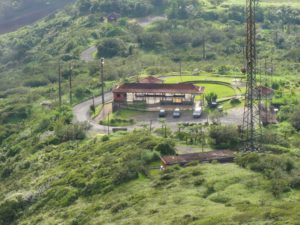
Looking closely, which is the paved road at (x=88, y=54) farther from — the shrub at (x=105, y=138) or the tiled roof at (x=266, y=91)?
the shrub at (x=105, y=138)

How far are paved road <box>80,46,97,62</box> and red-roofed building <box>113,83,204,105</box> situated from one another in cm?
4808

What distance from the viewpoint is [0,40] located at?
174 m

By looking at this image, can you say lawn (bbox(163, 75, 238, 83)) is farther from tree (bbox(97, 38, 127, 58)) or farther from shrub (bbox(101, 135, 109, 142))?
tree (bbox(97, 38, 127, 58))

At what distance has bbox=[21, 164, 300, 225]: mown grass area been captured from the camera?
35750mm

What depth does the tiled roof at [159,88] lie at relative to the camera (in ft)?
267

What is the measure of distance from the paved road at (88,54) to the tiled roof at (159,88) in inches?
1874

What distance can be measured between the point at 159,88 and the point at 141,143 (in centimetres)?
2477

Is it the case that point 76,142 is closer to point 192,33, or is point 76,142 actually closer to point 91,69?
point 91,69

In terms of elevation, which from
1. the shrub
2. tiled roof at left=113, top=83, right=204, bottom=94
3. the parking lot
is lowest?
the shrub

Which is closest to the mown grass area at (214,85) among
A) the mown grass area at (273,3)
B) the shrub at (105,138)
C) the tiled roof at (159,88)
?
the tiled roof at (159,88)

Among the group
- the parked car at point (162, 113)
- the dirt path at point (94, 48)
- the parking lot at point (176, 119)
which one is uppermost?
the dirt path at point (94, 48)

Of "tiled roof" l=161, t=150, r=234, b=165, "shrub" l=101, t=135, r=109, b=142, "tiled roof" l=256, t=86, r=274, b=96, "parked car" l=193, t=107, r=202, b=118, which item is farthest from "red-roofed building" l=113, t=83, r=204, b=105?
"tiled roof" l=161, t=150, r=234, b=165

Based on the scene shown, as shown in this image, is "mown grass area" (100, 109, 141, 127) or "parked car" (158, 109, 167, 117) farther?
"parked car" (158, 109, 167, 117)

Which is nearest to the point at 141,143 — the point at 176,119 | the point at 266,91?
the point at 176,119
